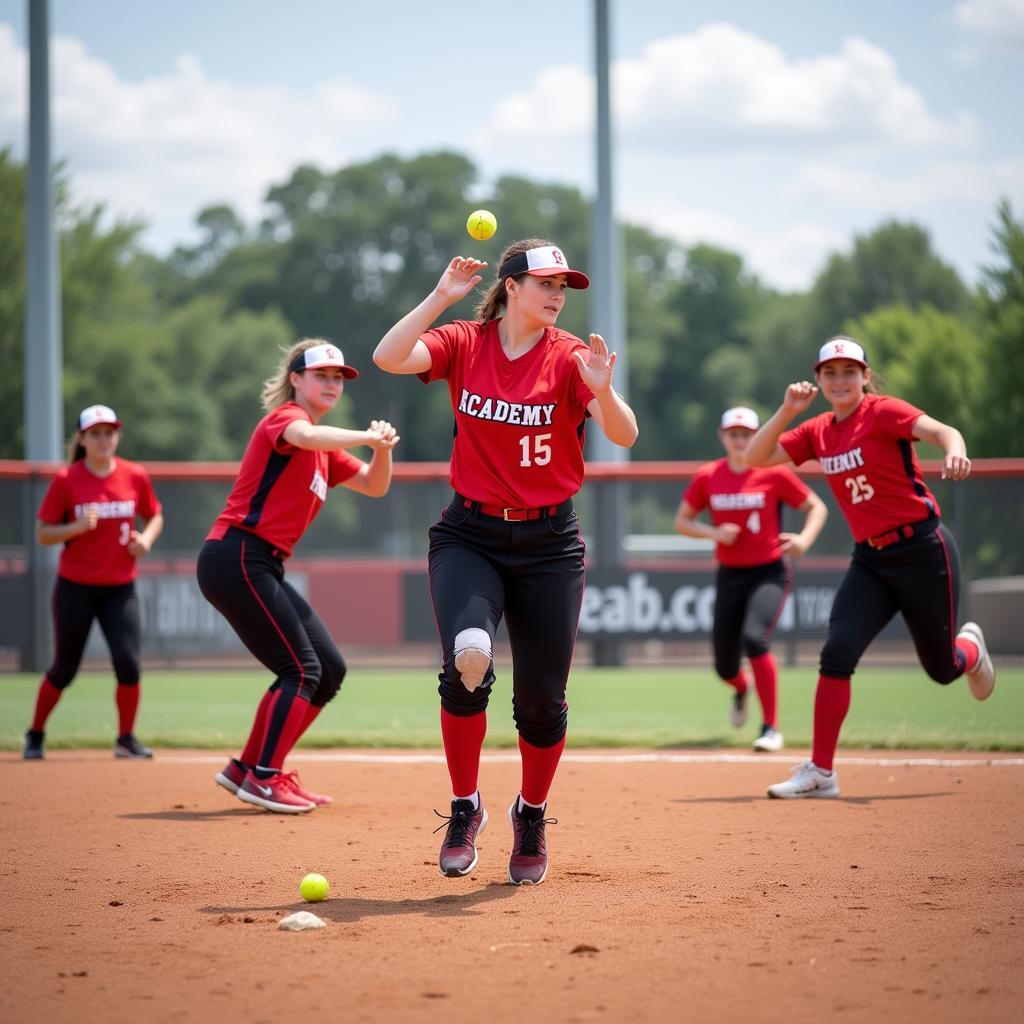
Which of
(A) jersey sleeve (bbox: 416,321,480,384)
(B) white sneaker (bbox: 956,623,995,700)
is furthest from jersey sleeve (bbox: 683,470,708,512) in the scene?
(A) jersey sleeve (bbox: 416,321,480,384)

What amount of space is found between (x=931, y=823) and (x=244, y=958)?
135 inches

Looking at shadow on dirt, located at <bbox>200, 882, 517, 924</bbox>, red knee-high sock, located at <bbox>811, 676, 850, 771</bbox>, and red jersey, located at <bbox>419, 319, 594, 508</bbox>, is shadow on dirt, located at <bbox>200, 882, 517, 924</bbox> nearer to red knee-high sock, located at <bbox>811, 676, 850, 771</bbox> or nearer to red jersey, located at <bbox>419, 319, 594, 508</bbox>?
red jersey, located at <bbox>419, 319, 594, 508</bbox>

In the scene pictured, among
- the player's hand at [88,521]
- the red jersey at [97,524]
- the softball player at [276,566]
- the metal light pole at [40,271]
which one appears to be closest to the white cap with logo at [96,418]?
the red jersey at [97,524]

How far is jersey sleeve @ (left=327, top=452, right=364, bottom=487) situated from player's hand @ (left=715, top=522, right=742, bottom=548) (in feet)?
9.51

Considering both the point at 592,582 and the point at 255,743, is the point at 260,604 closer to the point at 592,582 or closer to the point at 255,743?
the point at 255,743

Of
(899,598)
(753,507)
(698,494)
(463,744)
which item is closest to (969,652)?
(899,598)

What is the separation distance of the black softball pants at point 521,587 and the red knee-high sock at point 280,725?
5.98ft

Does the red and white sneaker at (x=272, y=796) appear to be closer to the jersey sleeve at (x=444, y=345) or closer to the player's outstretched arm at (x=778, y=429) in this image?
the jersey sleeve at (x=444, y=345)

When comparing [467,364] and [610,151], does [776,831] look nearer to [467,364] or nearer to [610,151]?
[467,364]

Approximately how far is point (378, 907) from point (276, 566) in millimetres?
2577

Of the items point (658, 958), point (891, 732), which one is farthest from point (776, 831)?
point (891, 732)

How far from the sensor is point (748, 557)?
9344 mm

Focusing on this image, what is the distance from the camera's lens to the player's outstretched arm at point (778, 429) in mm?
6742

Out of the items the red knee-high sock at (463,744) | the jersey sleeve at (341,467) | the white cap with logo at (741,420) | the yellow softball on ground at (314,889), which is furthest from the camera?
the white cap with logo at (741,420)
